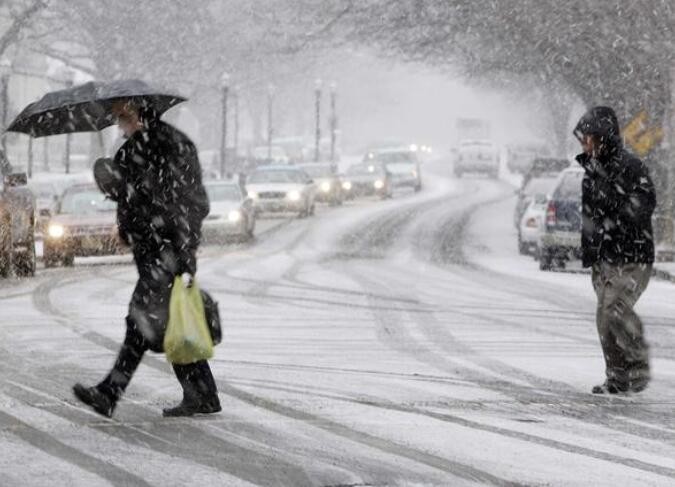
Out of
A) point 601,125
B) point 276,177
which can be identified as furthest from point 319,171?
point 601,125

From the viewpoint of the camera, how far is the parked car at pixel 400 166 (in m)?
70.4

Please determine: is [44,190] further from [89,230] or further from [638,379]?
[638,379]

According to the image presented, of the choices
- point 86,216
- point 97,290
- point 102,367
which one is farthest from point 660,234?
point 102,367

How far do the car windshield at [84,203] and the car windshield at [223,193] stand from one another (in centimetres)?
698

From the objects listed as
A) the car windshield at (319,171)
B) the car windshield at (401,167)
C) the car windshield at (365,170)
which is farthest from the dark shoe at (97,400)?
the car windshield at (401,167)

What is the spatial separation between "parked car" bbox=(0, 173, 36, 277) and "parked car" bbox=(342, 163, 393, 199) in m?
38.2

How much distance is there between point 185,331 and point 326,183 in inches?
1938

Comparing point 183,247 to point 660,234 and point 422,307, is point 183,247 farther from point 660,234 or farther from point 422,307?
point 660,234

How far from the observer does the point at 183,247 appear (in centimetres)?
909

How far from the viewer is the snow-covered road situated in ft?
25.3

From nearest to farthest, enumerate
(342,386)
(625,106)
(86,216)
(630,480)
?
(630,480) → (342,386) → (86,216) → (625,106)

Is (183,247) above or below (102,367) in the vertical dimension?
above

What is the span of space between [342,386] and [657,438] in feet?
8.42

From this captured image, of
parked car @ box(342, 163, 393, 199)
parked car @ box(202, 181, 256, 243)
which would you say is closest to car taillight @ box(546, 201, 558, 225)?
parked car @ box(202, 181, 256, 243)
